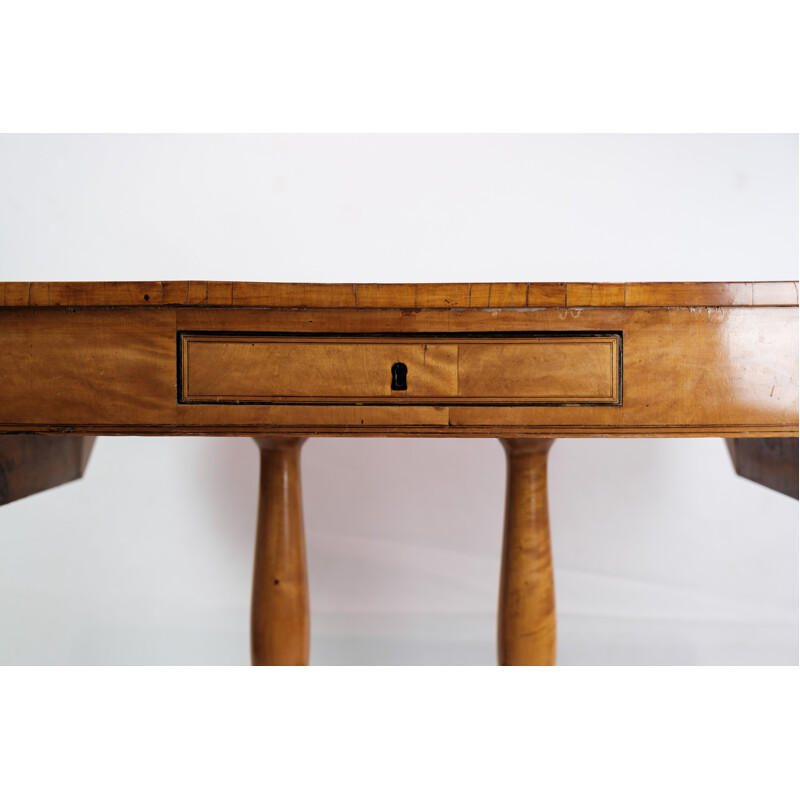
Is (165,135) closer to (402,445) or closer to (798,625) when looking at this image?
(402,445)

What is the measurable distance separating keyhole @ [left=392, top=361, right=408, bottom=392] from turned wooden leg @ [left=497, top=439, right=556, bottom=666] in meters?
0.24

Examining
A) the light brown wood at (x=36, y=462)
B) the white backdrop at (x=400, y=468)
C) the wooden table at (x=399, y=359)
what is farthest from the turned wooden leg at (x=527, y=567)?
the light brown wood at (x=36, y=462)

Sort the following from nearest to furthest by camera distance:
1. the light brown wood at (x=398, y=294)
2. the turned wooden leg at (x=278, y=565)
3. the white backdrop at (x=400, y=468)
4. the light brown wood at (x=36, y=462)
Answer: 1. the light brown wood at (x=398, y=294)
2. the light brown wood at (x=36, y=462)
3. the turned wooden leg at (x=278, y=565)
4. the white backdrop at (x=400, y=468)

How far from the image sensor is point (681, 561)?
1.16 meters

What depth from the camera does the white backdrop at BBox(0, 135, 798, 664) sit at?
1.13m

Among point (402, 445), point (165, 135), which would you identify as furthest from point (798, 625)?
point (165, 135)

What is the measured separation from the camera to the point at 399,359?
1.91ft

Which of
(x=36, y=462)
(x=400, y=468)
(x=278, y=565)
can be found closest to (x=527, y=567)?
(x=278, y=565)

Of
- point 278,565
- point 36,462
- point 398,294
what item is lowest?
point 278,565

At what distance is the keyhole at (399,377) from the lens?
0.59 metres

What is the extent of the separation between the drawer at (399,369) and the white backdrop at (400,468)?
0.56 meters

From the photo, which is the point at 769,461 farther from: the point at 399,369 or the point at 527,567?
the point at 399,369

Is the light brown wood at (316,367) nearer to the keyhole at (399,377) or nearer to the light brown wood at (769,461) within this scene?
the keyhole at (399,377)

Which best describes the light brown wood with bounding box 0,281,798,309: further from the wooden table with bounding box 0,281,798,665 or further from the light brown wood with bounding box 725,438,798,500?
the light brown wood with bounding box 725,438,798,500
